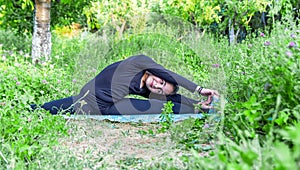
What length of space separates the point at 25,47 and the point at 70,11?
110 cm

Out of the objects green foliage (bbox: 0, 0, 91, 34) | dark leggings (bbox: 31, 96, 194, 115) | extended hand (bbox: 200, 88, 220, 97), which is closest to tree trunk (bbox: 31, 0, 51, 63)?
green foliage (bbox: 0, 0, 91, 34)

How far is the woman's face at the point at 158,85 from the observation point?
12.5 feet

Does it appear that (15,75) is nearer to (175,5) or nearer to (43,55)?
(43,55)

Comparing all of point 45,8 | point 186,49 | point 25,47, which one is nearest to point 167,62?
point 186,49

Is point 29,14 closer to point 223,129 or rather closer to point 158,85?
point 158,85

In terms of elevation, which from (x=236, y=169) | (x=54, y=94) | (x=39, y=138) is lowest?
(x=54, y=94)

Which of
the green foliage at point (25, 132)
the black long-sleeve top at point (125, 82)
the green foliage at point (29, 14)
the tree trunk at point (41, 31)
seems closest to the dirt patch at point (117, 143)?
the green foliage at point (25, 132)

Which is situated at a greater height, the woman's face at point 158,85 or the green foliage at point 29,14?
the green foliage at point 29,14

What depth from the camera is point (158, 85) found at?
383 centimetres

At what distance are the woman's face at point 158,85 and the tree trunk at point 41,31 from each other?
2916 millimetres

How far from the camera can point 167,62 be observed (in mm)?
5887

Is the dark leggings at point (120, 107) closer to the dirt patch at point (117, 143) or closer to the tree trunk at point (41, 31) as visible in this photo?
the dirt patch at point (117, 143)

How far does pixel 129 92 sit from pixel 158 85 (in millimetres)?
268

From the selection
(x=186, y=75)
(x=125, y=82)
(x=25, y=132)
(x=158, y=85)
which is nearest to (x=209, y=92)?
(x=158, y=85)
